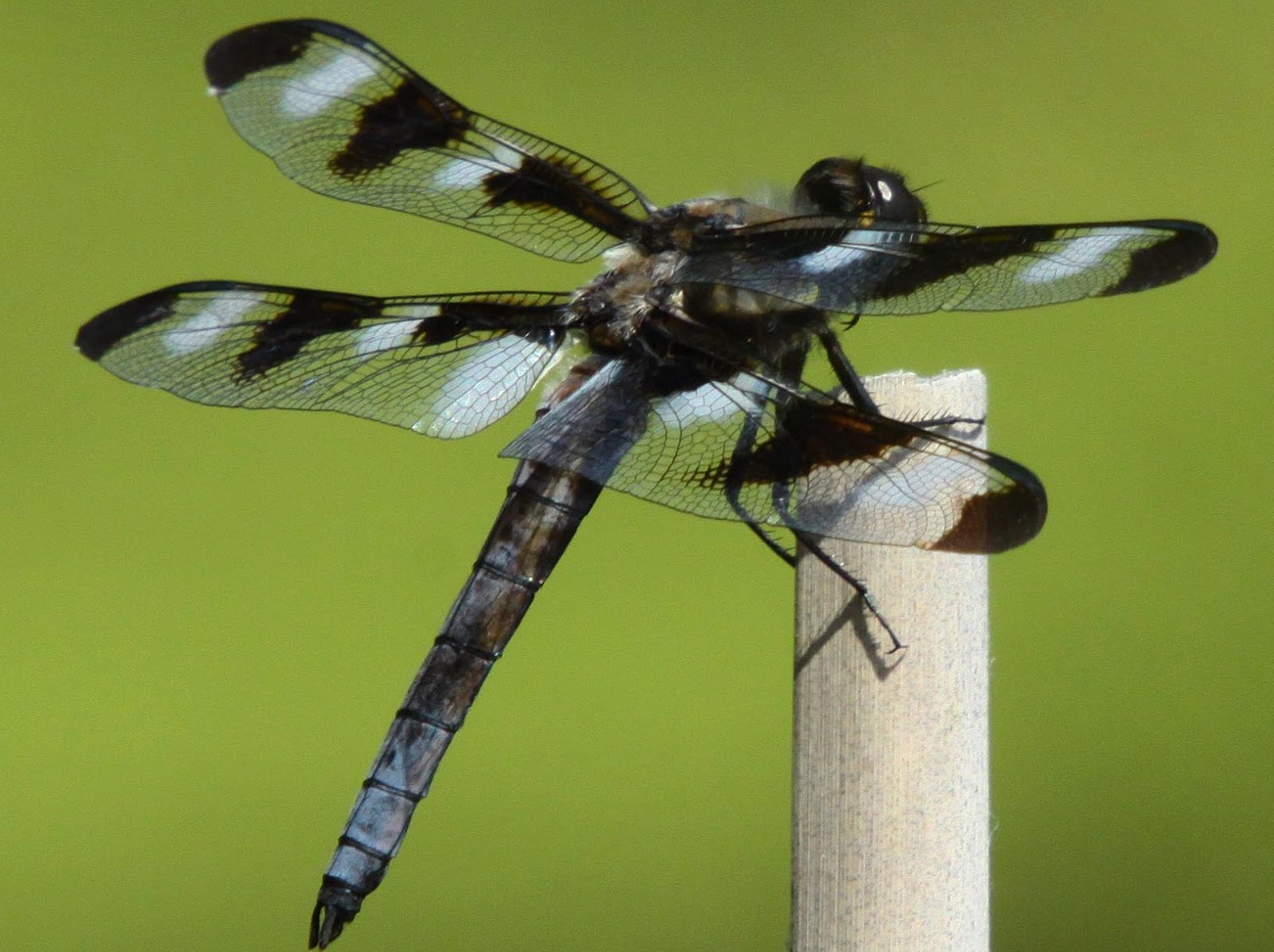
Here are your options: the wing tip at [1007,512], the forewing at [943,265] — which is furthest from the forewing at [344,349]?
the wing tip at [1007,512]

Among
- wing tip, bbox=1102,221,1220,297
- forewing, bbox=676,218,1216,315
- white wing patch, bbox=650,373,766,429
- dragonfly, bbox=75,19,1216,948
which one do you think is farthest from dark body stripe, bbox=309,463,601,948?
wing tip, bbox=1102,221,1220,297

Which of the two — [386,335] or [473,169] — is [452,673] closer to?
[386,335]

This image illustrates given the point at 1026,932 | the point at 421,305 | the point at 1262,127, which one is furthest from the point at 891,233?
the point at 1262,127

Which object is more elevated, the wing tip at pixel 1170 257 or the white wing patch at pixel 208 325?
the wing tip at pixel 1170 257

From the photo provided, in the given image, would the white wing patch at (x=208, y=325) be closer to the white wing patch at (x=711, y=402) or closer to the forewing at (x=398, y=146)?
the forewing at (x=398, y=146)

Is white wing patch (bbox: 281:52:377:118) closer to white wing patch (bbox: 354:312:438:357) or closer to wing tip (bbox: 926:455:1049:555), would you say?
white wing patch (bbox: 354:312:438:357)

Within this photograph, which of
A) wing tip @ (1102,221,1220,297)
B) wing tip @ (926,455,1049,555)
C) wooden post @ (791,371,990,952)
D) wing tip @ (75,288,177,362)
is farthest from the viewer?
wing tip @ (75,288,177,362)
